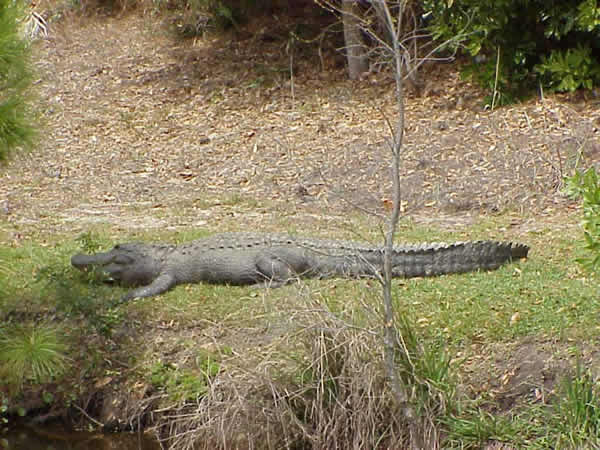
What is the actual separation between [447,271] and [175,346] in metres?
1.94

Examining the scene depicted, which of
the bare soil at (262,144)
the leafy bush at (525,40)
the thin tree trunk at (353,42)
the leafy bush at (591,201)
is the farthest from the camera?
the thin tree trunk at (353,42)

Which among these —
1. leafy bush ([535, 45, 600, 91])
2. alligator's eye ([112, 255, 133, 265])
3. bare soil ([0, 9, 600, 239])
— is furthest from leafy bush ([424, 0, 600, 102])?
alligator's eye ([112, 255, 133, 265])

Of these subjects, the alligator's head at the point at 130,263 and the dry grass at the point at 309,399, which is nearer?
the dry grass at the point at 309,399

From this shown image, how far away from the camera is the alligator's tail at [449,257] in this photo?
6.13 metres

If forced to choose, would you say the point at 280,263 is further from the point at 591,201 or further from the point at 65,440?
the point at 591,201

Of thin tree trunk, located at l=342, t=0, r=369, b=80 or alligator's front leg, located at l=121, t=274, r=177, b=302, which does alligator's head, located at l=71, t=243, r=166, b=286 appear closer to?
alligator's front leg, located at l=121, t=274, r=177, b=302

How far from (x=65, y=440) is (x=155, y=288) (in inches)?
51.3

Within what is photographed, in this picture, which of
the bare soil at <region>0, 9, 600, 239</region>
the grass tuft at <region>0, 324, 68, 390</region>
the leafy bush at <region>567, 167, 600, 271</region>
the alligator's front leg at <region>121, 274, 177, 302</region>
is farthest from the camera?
the bare soil at <region>0, 9, 600, 239</region>

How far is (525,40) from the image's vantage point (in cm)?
977

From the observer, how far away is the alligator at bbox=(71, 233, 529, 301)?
614 centimetres

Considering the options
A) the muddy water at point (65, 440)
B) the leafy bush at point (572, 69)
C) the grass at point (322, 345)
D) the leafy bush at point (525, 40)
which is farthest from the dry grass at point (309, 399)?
the leafy bush at point (572, 69)

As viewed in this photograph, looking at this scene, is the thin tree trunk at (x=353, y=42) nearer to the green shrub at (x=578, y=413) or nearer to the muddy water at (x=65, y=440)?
the muddy water at (x=65, y=440)

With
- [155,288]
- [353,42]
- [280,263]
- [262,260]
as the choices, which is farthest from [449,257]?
[353,42]

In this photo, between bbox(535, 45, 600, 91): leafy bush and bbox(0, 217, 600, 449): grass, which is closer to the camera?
bbox(0, 217, 600, 449): grass
